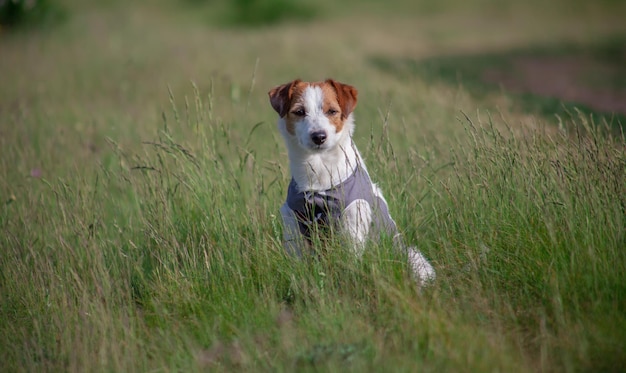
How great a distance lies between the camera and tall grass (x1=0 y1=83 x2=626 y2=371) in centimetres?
330

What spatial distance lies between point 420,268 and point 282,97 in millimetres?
1534

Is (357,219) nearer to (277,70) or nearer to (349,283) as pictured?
(349,283)

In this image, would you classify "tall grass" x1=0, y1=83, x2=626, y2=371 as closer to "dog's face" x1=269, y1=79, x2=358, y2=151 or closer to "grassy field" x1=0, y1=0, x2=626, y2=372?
"grassy field" x1=0, y1=0, x2=626, y2=372

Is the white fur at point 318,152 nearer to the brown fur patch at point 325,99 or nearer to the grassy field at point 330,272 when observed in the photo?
the brown fur patch at point 325,99

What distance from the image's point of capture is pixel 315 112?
435 cm

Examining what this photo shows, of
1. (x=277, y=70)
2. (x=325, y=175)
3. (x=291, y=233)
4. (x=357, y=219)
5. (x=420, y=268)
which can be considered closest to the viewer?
(x=420, y=268)

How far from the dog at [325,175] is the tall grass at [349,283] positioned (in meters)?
0.18

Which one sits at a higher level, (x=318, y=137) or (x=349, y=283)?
(x=318, y=137)

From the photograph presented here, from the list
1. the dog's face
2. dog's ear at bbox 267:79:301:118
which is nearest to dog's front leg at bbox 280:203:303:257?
the dog's face

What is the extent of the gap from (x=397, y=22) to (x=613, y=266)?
82.3 feet

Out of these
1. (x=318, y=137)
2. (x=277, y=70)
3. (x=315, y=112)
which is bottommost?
(x=277, y=70)

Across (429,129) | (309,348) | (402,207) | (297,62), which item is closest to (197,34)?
(297,62)

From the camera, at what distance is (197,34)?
16.5 m

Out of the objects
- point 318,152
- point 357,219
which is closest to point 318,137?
point 318,152
